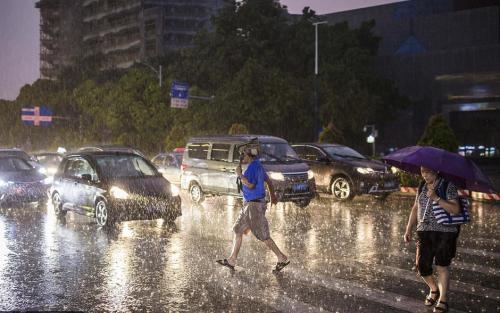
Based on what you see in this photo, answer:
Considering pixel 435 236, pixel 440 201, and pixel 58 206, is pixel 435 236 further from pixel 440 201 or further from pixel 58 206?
pixel 58 206

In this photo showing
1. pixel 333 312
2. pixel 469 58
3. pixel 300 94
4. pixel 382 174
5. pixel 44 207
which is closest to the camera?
pixel 333 312

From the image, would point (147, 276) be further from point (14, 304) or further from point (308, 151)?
point (308, 151)

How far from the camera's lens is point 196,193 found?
1830cm

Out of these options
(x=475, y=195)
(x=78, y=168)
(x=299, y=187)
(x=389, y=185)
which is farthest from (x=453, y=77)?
(x=78, y=168)

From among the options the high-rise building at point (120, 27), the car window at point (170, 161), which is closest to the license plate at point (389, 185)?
the car window at point (170, 161)

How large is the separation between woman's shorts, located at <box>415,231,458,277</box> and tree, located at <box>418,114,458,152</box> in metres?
15.6

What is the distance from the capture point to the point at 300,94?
44.2 meters

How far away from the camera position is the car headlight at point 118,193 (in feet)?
41.4

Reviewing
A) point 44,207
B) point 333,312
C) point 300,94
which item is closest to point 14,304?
point 333,312

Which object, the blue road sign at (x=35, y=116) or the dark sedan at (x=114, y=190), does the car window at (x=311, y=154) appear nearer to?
the dark sedan at (x=114, y=190)

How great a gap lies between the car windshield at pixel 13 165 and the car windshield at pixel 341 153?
8.93 m

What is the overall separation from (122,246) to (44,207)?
7308 mm

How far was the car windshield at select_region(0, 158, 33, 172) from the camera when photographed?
56.6ft

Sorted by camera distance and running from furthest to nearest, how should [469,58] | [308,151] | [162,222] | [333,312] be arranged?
1. [469,58]
2. [308,151]
3. [162,222]
4. [333,312]
